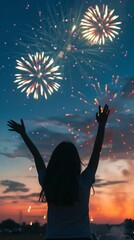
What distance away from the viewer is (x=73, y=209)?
135 inches

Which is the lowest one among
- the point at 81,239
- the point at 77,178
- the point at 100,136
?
the point at 81,239

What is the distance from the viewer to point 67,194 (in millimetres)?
3346

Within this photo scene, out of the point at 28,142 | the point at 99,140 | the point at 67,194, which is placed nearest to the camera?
the point at 67,194

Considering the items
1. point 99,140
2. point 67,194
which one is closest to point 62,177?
point 67,194

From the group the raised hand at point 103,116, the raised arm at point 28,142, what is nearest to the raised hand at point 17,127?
the raised arm at point 28,142

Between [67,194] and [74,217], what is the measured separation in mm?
215

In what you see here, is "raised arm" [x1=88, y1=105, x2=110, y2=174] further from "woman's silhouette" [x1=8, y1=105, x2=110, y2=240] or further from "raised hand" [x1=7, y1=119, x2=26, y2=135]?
"raised hand" [x1=7, y1=119, x2=26, y2=135]

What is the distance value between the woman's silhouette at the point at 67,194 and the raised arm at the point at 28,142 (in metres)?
0.33

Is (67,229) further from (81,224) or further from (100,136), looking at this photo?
(100,136)

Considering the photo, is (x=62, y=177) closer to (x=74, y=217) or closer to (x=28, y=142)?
(x=74, y=217)

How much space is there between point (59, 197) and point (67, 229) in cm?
27

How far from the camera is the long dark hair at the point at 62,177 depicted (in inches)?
132

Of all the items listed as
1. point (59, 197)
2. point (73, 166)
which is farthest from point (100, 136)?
point (59, 197)

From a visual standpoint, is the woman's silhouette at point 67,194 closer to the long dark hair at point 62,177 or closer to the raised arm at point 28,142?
the long dark hair at point 62,177
